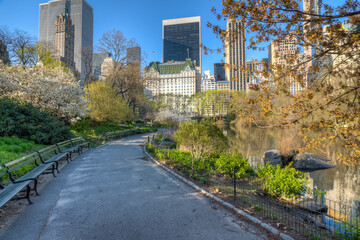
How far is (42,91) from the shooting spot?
18344 millimetres

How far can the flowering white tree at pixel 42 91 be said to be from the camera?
17062 millimetres

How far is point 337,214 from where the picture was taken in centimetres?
672

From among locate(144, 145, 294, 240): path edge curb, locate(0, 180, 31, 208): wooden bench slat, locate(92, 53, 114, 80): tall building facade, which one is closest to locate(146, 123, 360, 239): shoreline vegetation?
locate(144, 145, 294, 240): path edge curb

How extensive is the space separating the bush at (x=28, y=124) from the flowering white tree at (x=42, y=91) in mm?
3822

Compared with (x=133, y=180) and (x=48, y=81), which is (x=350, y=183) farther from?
(x=48, y=81)

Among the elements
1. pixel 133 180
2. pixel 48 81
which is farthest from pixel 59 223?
Result: pixel 48 81

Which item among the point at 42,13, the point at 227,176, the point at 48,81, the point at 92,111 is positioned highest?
the point at 42,13

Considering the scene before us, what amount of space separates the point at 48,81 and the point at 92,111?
23.1 feet

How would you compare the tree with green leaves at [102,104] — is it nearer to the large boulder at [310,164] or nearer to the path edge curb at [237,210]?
the path edge curb at [237,210]

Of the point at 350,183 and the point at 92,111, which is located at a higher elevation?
the point at 92,111

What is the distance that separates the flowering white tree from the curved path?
13.7 metres

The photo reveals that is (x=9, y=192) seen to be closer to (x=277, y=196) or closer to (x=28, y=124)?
(x=277, y=196)

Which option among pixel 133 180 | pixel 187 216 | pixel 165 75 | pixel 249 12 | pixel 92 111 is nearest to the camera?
pixel 249 12

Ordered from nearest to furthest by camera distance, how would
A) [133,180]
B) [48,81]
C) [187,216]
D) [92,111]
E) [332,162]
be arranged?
[187,216] < [133,180] < [332,162] < [48,81] < [92,111]
